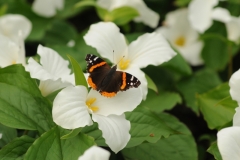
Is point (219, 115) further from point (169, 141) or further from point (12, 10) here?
point (12, 10)

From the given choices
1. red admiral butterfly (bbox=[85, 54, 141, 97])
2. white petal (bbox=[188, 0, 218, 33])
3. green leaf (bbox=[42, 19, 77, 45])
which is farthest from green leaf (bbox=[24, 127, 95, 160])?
green leaf (bbox=[42, 19, 77, 45])

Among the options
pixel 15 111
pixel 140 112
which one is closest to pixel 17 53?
pixel 15 111

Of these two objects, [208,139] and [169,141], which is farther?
[208,139]

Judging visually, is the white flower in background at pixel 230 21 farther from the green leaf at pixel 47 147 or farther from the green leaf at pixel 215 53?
the green leaf at pixel 47 147

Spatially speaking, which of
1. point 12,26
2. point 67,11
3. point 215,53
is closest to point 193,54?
point 215,53

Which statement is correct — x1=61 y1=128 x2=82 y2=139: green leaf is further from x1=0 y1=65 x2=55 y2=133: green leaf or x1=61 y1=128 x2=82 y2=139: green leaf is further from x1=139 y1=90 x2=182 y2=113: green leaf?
x1=139 y1=90 x2=182 y2=113: green leaf

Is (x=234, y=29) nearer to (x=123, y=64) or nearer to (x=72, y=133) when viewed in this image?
(x=123, y=64)

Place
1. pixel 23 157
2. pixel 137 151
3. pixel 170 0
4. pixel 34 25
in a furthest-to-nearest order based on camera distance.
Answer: pixel 170 0 → pixel 34 25 → pixel 137 151 → pixel 23 157
